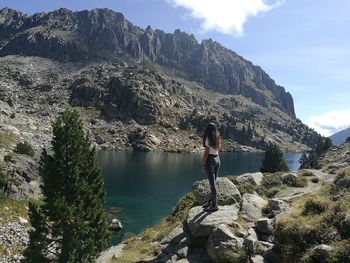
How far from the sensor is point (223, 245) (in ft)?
53.2

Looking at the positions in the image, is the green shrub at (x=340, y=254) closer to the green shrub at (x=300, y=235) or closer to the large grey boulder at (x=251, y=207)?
the green shrub at (x=300, y=235)

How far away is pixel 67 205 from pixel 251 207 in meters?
16.6

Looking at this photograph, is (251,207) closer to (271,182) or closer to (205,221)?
(205,221)

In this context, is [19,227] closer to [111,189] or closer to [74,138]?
[74,138]

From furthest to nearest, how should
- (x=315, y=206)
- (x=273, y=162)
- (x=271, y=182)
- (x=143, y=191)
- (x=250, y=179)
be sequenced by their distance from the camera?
(x=143, y=191) → (x=273, y=162) → (x=250, y=179) → (x=271, y=182) → (x=315, y=206)

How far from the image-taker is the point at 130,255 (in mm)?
20438

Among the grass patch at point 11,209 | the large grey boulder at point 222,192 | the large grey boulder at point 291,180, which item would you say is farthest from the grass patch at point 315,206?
the grass patch at point 11,209

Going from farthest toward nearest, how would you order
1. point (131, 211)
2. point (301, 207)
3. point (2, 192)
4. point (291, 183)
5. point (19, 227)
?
point (131, 211) → point (2, 192) → point (19, 227) → point (291, 183) → point (301, 207)

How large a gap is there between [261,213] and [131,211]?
203ft

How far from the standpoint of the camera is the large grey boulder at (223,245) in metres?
15.9

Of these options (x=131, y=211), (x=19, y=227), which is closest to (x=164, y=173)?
(x=131, y=211)

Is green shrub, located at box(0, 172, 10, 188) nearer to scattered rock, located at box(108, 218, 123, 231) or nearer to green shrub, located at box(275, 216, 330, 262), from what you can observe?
scattered rock, located at box(108, 218, 123, 231)

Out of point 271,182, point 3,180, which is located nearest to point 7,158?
point 3,180

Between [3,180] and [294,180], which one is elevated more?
[294,180]
